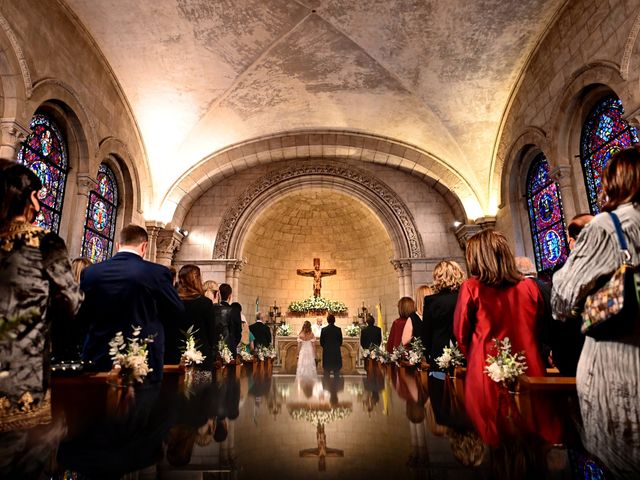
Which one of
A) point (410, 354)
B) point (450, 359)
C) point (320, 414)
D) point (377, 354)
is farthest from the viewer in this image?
point (377, 354)

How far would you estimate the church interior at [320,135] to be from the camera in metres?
5.54

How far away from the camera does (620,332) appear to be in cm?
145

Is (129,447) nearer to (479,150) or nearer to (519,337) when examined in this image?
(519,337)

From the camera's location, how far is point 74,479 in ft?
3.13

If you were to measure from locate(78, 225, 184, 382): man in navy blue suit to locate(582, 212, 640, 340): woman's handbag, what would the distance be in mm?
2317

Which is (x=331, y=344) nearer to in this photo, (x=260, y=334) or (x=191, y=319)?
(x=260, y=334)

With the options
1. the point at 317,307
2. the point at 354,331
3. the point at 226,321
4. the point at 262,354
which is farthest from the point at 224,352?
the point at 317,307

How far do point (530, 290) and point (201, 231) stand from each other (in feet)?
32.2

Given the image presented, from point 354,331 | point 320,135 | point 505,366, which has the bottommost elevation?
point 505,366

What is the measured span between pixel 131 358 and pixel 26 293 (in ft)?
2.99

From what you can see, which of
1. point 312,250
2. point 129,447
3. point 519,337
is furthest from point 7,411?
point 312,250

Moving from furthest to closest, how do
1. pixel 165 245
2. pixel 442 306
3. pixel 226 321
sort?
pixel 165 245, pixel 226 321, pixel 442 306

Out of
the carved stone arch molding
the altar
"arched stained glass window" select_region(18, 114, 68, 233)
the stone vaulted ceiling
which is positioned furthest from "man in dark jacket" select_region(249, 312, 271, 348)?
the stone vaulted ceiling

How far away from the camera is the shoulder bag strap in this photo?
1.45 metres
